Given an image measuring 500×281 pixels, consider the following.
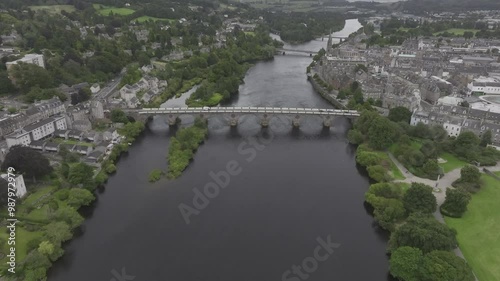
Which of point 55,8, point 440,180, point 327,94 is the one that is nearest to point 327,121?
point 327,94

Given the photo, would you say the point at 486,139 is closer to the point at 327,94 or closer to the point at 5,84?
the point at 327,94

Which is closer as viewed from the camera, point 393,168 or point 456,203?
point 456,203

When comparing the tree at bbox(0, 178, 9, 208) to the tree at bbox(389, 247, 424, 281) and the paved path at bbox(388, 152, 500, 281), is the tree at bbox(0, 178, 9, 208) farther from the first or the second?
the paved path at bbox(388, 152, 500, 281)

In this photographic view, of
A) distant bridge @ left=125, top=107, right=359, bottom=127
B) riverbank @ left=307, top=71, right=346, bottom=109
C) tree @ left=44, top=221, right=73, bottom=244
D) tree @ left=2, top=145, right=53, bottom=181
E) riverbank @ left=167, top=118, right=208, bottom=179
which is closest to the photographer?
tree @ left=44, top=221, right=73, bottom=244

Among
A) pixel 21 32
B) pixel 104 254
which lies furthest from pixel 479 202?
pixel 21 32

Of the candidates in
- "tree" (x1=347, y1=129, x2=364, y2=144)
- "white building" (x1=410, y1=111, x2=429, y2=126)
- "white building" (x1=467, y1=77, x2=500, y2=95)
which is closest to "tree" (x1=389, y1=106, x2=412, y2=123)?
"white building" (x1=410, y1=111, x2=429, y2=126)
